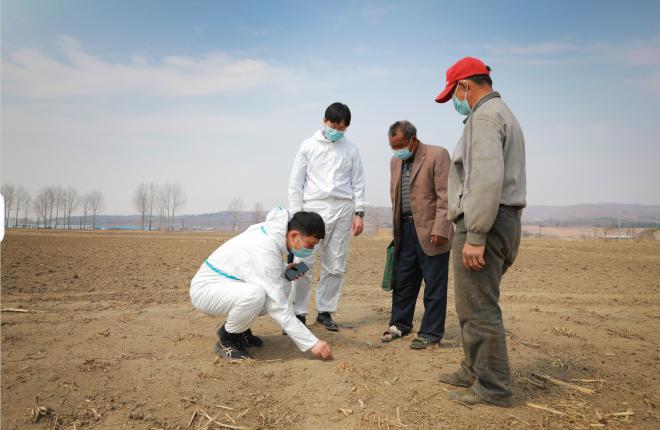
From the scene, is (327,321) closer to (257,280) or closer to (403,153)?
(257,280)

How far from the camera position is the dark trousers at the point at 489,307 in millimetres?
3189

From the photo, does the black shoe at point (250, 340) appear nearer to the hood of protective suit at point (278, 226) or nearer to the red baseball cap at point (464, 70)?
the hood of protective suit at point (278, 226)

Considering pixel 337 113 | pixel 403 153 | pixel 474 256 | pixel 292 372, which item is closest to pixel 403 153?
pixel 403 153

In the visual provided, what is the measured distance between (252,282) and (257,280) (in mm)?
73

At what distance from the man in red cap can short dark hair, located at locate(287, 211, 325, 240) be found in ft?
4.09

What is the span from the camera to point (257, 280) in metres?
4.20

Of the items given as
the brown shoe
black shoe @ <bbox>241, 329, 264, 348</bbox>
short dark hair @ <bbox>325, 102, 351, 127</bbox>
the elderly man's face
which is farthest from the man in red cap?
black shoe @ <bbox>241, 329, 264, 348</bbox>

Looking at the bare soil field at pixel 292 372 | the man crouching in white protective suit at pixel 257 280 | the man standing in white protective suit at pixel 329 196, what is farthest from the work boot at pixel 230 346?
the man standing in white protective suit at pixel 329 196

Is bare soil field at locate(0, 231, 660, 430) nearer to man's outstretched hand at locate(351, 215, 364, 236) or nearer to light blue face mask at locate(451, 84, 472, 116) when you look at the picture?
man's outstretched hand at locate(351, 215, 364, 236)

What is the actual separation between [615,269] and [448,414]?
12.9 m

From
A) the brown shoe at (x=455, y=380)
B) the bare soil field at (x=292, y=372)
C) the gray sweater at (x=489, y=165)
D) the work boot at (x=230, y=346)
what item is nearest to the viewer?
the gray sweater at (x=489, y=165)

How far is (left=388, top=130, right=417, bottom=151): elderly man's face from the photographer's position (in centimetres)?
489

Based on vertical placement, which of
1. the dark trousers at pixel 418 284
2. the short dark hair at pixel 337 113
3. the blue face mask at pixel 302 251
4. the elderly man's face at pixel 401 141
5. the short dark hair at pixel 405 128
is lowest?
the dark trousers at pixel 418 284

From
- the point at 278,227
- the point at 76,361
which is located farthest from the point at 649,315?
the point at 76,361
